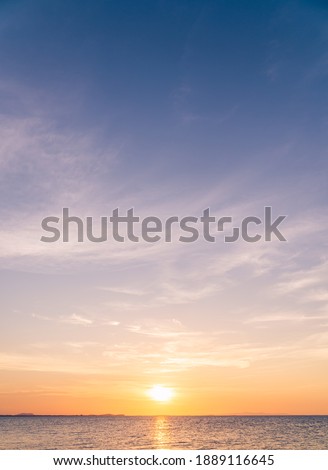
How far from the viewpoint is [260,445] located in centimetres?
6216
